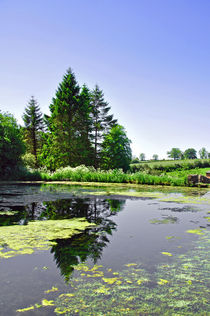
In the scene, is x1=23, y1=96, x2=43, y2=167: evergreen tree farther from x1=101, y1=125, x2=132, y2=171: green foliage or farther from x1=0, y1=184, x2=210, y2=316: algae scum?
x1=0, y1=184, x2=210, y2=316: algae scum

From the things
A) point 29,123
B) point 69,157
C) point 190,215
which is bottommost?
point 190,215

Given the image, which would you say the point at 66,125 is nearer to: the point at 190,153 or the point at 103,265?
the point at 103,265

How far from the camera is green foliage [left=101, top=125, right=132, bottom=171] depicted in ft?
122

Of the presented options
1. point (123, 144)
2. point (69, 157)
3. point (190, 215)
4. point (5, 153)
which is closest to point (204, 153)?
point (123, 144)

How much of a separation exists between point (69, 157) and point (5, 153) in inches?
392

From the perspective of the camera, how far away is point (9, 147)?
966 inches

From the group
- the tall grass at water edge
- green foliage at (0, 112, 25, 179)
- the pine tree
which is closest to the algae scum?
the tall grass at water edge

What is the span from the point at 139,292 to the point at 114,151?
3418 centimetres

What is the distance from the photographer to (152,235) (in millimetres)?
5719

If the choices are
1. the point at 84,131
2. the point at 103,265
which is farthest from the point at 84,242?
the point at 84,131

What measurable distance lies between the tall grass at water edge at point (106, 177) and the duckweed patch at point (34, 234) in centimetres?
1208

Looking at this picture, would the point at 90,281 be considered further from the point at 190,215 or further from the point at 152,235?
the point at 190,215

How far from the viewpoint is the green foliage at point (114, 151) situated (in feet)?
122

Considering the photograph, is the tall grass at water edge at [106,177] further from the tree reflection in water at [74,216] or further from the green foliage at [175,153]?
the green foliage at [175,153]
